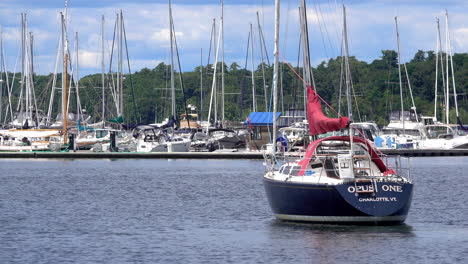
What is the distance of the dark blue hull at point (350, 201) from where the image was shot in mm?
34344

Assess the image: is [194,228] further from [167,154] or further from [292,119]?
[292,119]

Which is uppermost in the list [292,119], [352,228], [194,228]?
[292,119]

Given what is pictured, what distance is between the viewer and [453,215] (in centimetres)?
4262

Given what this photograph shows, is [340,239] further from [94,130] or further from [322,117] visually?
[94,130]

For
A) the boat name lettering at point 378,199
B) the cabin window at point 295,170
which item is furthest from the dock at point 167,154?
the boat name lettering at point 378,199

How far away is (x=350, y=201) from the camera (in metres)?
34.5

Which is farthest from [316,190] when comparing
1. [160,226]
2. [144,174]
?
[144,174]

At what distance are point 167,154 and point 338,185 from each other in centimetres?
6123

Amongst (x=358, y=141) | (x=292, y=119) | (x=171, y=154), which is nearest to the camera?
(x=358, y=141)

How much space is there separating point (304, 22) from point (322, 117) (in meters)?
14.6

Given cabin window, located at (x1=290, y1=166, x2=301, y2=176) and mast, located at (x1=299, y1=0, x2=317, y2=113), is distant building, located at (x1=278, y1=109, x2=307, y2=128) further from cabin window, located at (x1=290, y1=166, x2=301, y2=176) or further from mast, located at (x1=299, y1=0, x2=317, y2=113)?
cabin window, located at (x1=290, y1=166, x2=301, y2=176)

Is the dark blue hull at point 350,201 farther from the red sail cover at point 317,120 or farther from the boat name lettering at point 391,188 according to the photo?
the red sail cover at point 317,120

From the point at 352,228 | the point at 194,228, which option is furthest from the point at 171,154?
the point at 352,228

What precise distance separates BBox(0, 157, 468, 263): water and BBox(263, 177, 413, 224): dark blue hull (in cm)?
49
